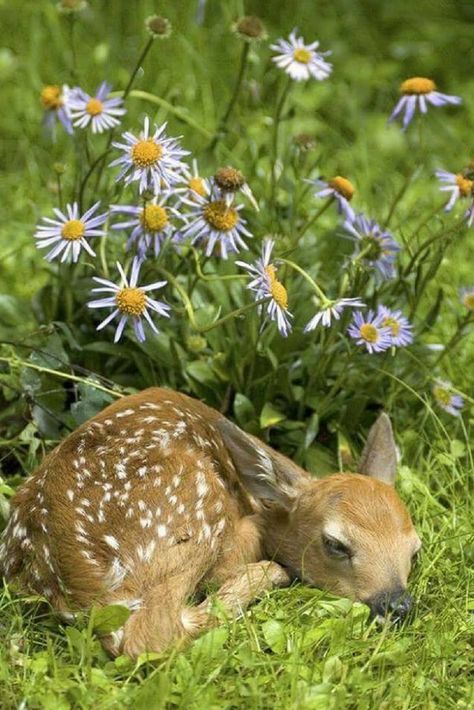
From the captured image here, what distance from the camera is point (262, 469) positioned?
4.78 meters

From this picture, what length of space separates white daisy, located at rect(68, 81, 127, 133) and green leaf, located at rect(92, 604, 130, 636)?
2.04 meters

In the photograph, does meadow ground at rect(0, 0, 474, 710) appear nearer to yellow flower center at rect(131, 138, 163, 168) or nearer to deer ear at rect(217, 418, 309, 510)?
deer ear at rect(217, 418, 309, 510)

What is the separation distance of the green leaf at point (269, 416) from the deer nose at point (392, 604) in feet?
3.07

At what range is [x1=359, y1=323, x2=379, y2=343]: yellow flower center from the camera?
4.98 m

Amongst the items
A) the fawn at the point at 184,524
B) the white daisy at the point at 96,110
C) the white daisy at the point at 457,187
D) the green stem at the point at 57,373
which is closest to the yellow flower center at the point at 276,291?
the fawn at the point at 184,524

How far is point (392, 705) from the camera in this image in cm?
397

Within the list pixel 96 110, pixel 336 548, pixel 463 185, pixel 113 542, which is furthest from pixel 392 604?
pixel 96 110

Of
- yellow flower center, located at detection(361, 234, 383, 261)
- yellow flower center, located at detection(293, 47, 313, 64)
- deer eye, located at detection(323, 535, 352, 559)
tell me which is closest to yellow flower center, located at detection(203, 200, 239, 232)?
yellow flower center, located at detection(361, 234, 383, 261)

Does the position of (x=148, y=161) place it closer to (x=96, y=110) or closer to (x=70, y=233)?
(x=70, y=233)

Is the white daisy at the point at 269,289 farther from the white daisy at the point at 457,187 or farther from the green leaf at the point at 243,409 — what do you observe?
the white daisy at the point at 457,187

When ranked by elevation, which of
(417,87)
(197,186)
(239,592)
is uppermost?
(417,87)

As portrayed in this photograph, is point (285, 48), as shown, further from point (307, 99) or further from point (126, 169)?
point (307, 99)

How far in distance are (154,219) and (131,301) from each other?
50 cm

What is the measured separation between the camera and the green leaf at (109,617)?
13.4 ft
